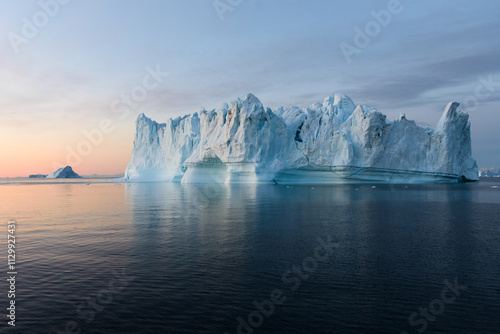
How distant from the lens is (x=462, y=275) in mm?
8453

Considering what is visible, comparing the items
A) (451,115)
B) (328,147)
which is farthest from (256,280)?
(451,115)

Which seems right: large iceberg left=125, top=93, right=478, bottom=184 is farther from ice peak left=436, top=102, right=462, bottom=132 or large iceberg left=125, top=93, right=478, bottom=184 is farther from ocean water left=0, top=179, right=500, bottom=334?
ocean water left=0, top=179, right=500, bottom=334

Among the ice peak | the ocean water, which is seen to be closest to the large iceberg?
the ice peak

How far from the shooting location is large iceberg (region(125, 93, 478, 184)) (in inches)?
2117

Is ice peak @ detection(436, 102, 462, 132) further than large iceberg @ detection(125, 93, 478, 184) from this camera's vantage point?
Yes

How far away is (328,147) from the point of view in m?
55.3

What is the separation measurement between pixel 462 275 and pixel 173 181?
232 feet

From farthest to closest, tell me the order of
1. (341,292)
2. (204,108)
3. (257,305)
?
(204,108), (341,292), (257,305)

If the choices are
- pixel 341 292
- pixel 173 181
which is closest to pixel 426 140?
pixel 173 181

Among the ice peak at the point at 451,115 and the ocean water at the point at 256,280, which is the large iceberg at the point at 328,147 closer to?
the ice peak at the point at 451,115

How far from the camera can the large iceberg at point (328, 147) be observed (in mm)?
53781

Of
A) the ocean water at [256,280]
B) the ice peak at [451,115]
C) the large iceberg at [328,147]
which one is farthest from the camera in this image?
the ice peak at [451,115]

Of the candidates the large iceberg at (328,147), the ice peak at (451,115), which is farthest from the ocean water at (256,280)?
the ice peak at (451,115)

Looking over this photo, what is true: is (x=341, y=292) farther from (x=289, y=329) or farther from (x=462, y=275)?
(x=462, y=275)
